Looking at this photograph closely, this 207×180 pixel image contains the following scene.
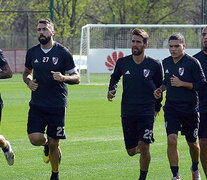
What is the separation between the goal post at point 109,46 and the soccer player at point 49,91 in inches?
919

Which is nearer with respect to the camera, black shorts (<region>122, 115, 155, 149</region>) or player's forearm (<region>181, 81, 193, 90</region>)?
player's forearm (<region>181, 81, 193, 90</region>)

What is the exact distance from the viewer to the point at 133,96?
895 centimetres

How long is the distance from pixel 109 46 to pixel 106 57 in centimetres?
184

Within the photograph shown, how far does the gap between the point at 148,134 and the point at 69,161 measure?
235cm

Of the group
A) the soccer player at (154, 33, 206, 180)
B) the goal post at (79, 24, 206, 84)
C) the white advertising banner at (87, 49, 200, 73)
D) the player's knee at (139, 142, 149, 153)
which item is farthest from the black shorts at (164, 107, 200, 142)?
the white advertising banner at (87, 49, 200, 73)

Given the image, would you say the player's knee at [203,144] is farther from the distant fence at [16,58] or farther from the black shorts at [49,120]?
the distant fence at [16,58]

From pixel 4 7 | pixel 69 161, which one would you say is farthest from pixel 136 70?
pixel 4 7

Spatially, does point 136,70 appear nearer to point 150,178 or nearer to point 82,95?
point 150,178

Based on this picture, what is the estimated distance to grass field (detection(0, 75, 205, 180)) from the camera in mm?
9586

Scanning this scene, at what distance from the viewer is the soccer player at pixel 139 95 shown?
29.1 feet

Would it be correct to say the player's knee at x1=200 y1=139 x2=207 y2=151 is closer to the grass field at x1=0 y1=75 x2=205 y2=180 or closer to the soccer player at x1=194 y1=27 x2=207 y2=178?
the soccer player at x1=194 y1=27 x2=207 y2=178

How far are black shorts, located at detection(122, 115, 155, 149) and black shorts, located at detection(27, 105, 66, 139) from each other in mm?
921

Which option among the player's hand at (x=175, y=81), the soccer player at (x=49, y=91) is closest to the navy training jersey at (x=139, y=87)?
the player's hand at (x=175, y=81)

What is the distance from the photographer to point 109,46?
36125 millimetres
